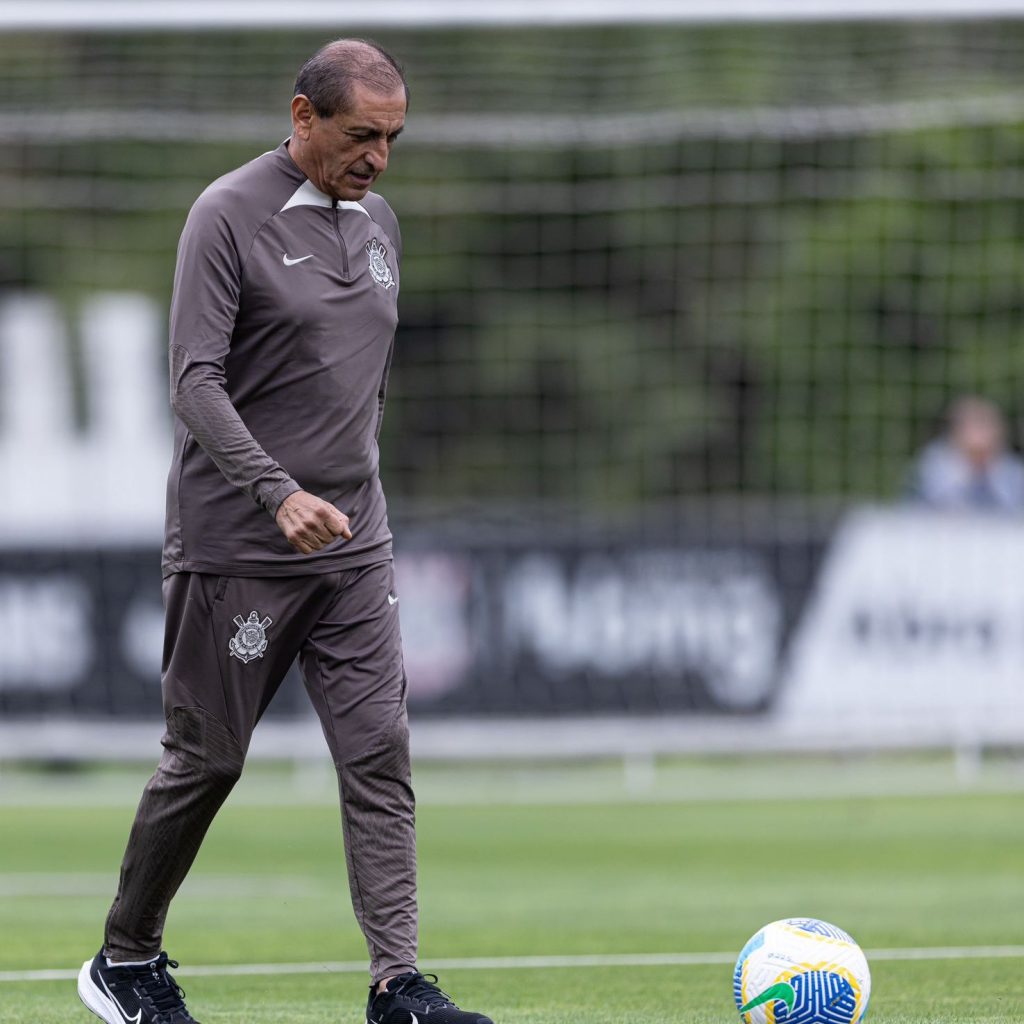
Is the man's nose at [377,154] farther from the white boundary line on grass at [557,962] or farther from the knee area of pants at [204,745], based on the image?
the white boundary line on grass at [557,962]

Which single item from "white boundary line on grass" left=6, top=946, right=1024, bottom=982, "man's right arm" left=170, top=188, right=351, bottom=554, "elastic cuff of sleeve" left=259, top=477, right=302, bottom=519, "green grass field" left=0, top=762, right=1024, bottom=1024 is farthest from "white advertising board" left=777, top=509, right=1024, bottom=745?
"elastic cuff of sleeve" left=259, top=477, right=302, bottom=519

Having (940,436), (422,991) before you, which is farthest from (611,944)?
(940,436)

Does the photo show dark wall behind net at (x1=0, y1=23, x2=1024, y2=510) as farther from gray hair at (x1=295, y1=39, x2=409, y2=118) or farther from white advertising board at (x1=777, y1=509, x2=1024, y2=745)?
gray hair at (x1=295, y1=39, x2=409, y2=118)

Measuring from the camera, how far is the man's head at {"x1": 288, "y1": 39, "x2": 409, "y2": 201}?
19.1 ft

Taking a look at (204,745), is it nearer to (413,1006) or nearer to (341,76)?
(413,1006)

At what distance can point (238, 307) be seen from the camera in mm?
5777

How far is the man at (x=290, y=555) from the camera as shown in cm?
580

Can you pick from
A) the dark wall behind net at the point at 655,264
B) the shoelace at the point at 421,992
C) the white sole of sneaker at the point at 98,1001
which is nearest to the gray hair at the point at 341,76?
the shoelace at the point at 421,992

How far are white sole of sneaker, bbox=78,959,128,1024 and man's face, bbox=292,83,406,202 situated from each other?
205cm

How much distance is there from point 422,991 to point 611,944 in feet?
9.10

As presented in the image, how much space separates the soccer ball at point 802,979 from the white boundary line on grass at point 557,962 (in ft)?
6.50

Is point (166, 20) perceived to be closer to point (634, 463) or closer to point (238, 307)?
point (238, 307)

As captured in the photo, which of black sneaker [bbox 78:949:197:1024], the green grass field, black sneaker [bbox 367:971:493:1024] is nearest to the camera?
black sneaker [bbox 367:971:493:1024]

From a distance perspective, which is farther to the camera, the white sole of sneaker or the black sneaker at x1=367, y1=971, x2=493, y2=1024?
the white sole of sneaker
